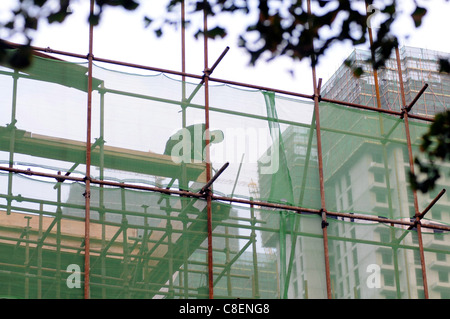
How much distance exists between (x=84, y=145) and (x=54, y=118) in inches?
21.4

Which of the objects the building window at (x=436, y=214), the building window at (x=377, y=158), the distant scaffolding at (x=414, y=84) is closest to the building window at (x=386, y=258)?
the building window at (x=436, y=214)

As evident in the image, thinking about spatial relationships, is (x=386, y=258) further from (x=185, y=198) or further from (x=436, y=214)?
(x=185, y=198)

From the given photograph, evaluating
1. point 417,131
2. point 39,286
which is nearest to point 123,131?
point 39,286

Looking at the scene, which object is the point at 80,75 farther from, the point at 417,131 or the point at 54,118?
the point at 417,131

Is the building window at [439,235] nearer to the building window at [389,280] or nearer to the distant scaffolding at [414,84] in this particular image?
the building window at [389,280]

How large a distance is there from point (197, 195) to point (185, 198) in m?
0.16

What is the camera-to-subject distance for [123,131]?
13.5 m

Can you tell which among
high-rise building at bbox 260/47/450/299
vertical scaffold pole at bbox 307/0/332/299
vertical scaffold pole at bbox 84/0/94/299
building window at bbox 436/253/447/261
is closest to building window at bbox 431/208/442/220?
high-rise building at bbox 260/47/450/299

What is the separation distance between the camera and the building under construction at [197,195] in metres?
12.6

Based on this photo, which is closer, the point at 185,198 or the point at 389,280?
the point at 185,198

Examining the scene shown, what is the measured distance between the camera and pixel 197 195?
13094mm

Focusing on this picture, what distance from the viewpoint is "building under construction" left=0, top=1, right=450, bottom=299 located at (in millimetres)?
12625

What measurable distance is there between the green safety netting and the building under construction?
0.05ft

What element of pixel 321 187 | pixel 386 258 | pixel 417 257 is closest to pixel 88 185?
pixel 321 187
